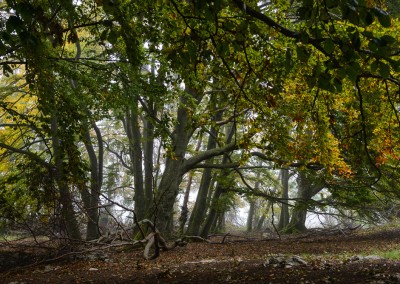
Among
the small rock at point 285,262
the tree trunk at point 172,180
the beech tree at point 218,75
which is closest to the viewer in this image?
the beech tree at point 218,75

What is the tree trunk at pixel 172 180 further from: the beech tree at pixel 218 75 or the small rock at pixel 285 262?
the small rock at pixel 285 262

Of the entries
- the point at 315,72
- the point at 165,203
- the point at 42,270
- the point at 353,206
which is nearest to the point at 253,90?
the point at 315,72

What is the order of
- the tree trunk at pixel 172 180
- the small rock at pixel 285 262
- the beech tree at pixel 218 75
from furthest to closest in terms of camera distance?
1. the tree trunk at pixel 172 180
2. the small rock at pixel 285 262
3. the beech tree at pixel 218 75

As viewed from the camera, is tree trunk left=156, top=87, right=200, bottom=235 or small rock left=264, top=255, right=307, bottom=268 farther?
tree trunk left=156, top=87, right=200, bottom=235

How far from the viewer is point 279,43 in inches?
194

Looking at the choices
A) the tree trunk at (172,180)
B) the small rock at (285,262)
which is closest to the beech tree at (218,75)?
the small rock at (285,262)

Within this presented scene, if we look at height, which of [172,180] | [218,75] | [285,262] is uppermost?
[218,75]

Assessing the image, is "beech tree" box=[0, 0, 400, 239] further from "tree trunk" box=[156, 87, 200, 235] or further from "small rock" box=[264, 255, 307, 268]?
"tree trunk" box=[156, 87, 200, 235]

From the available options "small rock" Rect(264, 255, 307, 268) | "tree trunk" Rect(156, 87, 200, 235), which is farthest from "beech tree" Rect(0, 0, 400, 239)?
"tree trunk" Rect(156, 87, 200, 235)

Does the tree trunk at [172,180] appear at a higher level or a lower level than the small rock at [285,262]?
higher

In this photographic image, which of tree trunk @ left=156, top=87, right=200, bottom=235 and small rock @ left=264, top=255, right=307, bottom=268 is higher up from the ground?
tree trunk @ left=156, top=87, right=200, bottom=235

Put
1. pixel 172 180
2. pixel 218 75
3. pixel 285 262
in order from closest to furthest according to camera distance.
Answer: pixel 218 75
pixel 285 262
pixel 172 180

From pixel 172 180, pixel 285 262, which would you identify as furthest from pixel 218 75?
pixel 172 180

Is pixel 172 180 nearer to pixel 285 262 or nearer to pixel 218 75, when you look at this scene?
pixel 285 262
